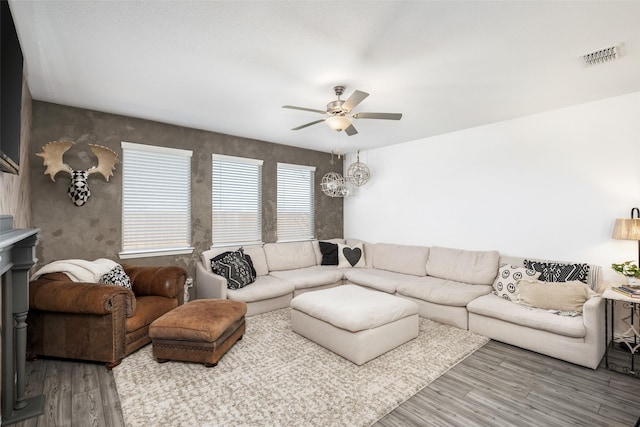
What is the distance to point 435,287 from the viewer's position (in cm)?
405

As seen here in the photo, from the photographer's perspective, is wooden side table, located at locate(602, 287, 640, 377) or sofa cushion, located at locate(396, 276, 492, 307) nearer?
wooden side table, located at locate(602, 287, 640, 377)

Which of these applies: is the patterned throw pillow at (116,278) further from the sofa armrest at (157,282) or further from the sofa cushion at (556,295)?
the sofa cushion at (556,295)

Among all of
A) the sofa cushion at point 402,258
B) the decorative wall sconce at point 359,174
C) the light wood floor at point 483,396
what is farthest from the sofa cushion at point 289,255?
the light wood floor at point 483,396

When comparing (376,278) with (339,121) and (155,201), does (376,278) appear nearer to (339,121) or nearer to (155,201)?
(339,121)

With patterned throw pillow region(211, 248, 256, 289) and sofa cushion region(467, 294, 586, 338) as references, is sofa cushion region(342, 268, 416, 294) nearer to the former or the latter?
A: sofa cushion region(467, 294, 586, 338)

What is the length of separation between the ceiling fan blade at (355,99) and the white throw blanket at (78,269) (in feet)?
10.1

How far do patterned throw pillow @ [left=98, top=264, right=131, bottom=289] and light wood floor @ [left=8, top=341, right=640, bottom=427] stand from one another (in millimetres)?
776

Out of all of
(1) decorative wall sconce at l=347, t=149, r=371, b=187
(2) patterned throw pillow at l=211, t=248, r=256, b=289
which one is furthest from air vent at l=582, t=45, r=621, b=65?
(2) patterned throw pillow at l=211, t=248, r=256, b=289

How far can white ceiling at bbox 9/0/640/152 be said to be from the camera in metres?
1.94

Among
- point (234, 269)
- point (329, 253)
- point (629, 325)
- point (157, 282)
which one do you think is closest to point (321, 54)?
point (234, 269)

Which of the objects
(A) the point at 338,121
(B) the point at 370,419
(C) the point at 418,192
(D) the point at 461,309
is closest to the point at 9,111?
(A) the point at 338,121

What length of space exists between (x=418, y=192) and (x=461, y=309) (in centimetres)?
220

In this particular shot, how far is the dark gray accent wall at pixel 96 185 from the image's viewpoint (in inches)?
136

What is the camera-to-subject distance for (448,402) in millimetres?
2271
